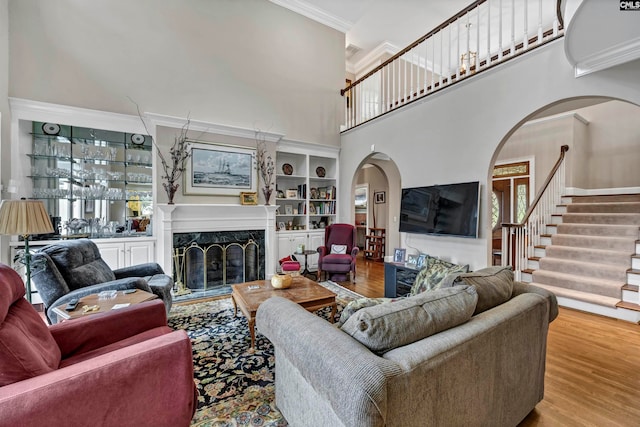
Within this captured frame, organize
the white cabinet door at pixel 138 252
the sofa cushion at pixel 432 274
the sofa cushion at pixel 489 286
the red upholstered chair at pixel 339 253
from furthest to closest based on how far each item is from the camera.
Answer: the red upholstered chair at pixel 339 253
the white cabinet door at pixel 138 252
the sofa cushion at pixel 432 274
the sofa cushion at pixel 489 286

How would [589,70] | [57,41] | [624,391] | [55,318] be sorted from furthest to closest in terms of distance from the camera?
[57,41] < [589,70] < [55,318] < [624,391]

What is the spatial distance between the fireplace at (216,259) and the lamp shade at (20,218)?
6.53 feet

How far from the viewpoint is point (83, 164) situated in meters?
3.72

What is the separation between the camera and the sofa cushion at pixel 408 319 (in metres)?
1.09

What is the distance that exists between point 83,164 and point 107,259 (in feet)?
4.42

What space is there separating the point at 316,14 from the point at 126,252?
5.54m

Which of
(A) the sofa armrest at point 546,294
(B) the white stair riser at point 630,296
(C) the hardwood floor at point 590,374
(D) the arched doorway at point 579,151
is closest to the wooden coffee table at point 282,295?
(A) the sofa armrest at point 546,294

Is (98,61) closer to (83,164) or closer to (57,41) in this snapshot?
(57,41)

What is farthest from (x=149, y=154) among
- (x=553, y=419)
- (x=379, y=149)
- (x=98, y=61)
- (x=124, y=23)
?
(x=553, y=419)

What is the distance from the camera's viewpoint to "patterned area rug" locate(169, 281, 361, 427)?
1671mm

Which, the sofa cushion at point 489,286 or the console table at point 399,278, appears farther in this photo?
the console table at point 399,278

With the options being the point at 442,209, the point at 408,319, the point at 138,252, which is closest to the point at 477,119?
the point at 442,209

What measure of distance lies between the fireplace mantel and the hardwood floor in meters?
3.84

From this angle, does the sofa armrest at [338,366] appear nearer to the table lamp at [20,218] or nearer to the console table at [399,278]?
the table lamp at [20,218]
